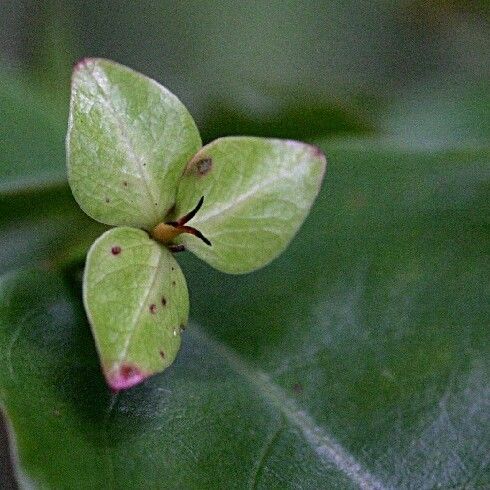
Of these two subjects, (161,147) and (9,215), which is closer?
(161,147)

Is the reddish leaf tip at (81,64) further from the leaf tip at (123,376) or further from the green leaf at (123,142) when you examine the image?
the leaf tip at (123,376)

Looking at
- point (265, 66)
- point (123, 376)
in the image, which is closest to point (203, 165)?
point (123, 376)

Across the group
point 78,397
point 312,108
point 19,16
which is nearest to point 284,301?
point 78,397

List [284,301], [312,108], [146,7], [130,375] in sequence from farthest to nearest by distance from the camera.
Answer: [146,7] → [312,108] → [284,301] → [130,375]

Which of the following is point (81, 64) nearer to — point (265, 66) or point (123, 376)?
point (123, 376)

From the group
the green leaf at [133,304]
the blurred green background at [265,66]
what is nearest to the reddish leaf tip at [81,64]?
the green leaf at [133,304]

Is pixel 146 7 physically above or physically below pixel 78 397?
below

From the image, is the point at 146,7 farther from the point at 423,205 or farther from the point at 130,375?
the point at 130,375

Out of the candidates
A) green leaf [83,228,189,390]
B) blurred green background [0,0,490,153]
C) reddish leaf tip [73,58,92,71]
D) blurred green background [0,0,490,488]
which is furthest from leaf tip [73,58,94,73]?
blurred green background [0,0,490,153]
